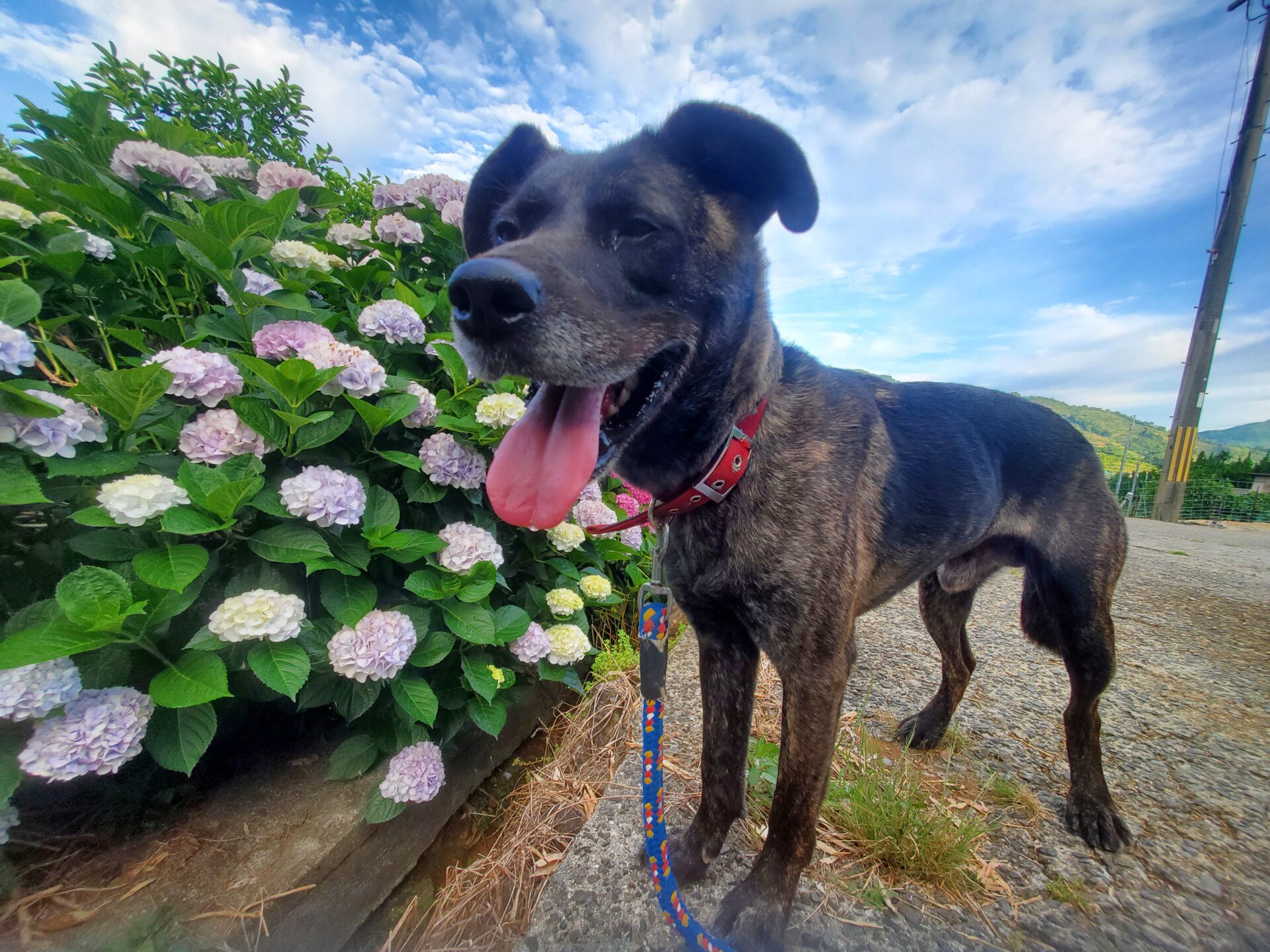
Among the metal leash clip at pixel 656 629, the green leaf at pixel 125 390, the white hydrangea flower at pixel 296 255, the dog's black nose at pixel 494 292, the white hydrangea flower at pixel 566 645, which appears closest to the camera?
the dog's black nose at pixel 494 292

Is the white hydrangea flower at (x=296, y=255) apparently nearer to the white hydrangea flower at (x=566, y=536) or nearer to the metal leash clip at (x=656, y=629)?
the white hydrangea flower at (x=566, y=536)

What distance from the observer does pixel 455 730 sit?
200cm

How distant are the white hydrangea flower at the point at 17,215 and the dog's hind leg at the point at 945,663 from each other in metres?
3.65

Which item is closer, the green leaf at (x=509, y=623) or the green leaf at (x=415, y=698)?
the green leaf at (x=415, y=698)

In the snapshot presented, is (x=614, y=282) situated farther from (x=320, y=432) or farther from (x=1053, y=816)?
(x=1053, y=816)

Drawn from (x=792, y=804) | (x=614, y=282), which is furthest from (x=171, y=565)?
(x=792, y=804)

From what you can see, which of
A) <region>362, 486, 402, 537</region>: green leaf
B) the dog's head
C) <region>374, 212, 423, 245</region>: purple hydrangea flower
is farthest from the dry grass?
<region>374, 212, 423, 245</region>: purple hydrangea flower

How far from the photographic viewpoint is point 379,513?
179 centimetres

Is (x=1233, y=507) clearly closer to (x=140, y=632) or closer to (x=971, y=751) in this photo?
(x=971, y=751)

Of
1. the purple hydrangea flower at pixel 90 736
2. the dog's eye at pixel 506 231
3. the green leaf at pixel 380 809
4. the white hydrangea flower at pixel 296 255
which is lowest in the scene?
the green leaf at pixel 380 809

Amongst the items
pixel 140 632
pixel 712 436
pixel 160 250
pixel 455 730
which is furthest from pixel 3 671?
pixel 712 436

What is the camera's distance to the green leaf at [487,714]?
1.98 m

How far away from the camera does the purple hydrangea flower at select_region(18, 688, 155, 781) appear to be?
1.25 metres

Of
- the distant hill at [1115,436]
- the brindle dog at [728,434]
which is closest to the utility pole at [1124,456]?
the distant hill at [1115,436]
